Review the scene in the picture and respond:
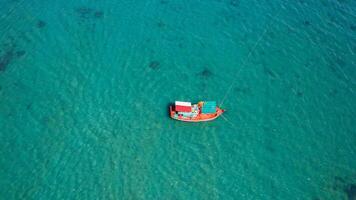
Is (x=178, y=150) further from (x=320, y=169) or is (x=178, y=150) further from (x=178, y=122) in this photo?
(x=320, y=169)

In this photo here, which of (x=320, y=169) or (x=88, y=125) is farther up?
(x=320, y=169)

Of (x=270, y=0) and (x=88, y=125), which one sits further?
(x=270, y=0)

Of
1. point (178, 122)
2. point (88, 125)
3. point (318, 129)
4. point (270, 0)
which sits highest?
point (270, 0)

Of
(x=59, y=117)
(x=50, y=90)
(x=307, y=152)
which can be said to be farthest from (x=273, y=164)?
(x=50, y=90)

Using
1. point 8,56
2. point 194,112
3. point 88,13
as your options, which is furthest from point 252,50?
point 8,56

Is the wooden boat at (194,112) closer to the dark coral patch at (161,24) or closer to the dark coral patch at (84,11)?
the dark coral patch at (161,24)

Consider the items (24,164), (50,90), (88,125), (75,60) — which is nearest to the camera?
(24,164)
